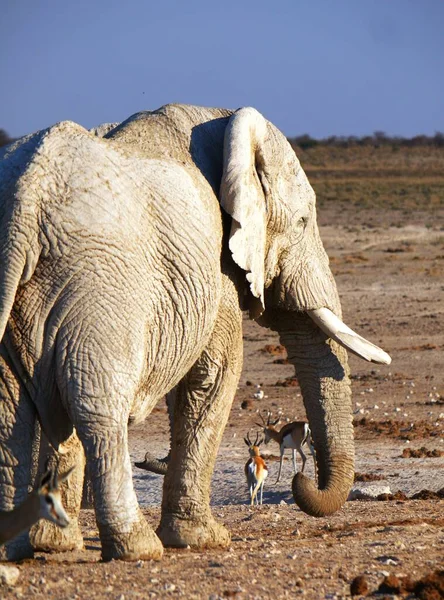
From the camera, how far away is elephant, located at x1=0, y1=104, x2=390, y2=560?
6973 mm

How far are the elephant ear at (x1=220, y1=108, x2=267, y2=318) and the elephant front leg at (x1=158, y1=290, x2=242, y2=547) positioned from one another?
42 cm

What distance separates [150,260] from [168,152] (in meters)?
0.81

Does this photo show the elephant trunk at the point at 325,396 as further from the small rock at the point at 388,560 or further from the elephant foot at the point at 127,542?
the elephant foot at the point at 127,542

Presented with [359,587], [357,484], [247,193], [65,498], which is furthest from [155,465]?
[359,587]

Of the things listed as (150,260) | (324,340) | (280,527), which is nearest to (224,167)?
(150,260)

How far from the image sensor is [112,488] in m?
7.11

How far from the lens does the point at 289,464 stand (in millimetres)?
13086

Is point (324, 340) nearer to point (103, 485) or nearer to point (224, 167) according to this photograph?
point (224, 167)

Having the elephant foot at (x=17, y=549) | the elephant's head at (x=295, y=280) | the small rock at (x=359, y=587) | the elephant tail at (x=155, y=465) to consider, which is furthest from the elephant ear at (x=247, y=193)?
the elephant tail at (x=155, y=465)

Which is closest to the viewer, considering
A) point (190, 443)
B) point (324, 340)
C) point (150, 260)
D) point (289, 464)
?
point (150, 260)

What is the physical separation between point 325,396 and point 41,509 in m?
3.13

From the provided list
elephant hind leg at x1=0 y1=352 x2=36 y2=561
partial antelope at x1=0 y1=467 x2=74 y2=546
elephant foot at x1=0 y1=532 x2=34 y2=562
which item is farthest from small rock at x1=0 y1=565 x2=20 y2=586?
elephant foot at x1=0 y1=532 x2=34 y2=562

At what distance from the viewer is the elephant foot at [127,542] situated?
7168 mm

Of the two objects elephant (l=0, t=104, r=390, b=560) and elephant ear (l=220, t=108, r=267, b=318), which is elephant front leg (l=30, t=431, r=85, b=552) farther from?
elephant ear (l=220, t=108, r=267, b=318)
